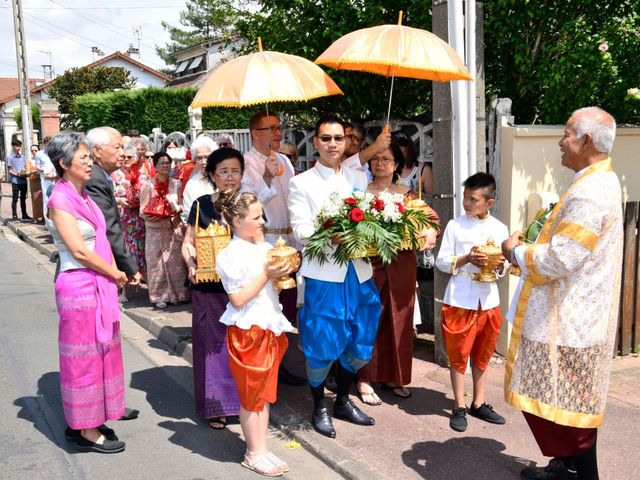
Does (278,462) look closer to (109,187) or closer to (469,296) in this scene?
(469,296)

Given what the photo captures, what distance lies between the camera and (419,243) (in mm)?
4605

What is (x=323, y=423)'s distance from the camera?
175 inches

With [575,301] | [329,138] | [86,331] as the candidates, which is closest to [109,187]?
[86,331]

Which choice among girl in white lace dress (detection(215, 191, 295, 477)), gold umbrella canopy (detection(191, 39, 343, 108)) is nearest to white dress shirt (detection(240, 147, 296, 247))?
gold umbrella canopy (detection(191, 39, 343, 108))

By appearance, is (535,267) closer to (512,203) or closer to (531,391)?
(531,391)

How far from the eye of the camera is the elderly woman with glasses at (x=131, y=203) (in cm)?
851

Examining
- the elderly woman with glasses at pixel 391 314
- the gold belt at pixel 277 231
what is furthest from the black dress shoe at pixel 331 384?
the gold belt at pixel 277 231

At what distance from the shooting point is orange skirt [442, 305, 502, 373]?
4.48 m

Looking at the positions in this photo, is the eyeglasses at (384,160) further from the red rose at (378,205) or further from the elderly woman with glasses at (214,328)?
the elderly woman with glasses at (214,328)

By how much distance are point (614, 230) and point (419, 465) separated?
1817mm

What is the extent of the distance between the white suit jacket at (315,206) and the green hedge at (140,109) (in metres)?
22.7

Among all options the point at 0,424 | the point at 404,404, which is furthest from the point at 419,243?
the point at 0,424

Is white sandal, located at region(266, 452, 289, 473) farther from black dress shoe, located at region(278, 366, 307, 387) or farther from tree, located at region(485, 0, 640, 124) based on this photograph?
tree, located at region(485, 0, 640, 124)

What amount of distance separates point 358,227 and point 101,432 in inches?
88.6
